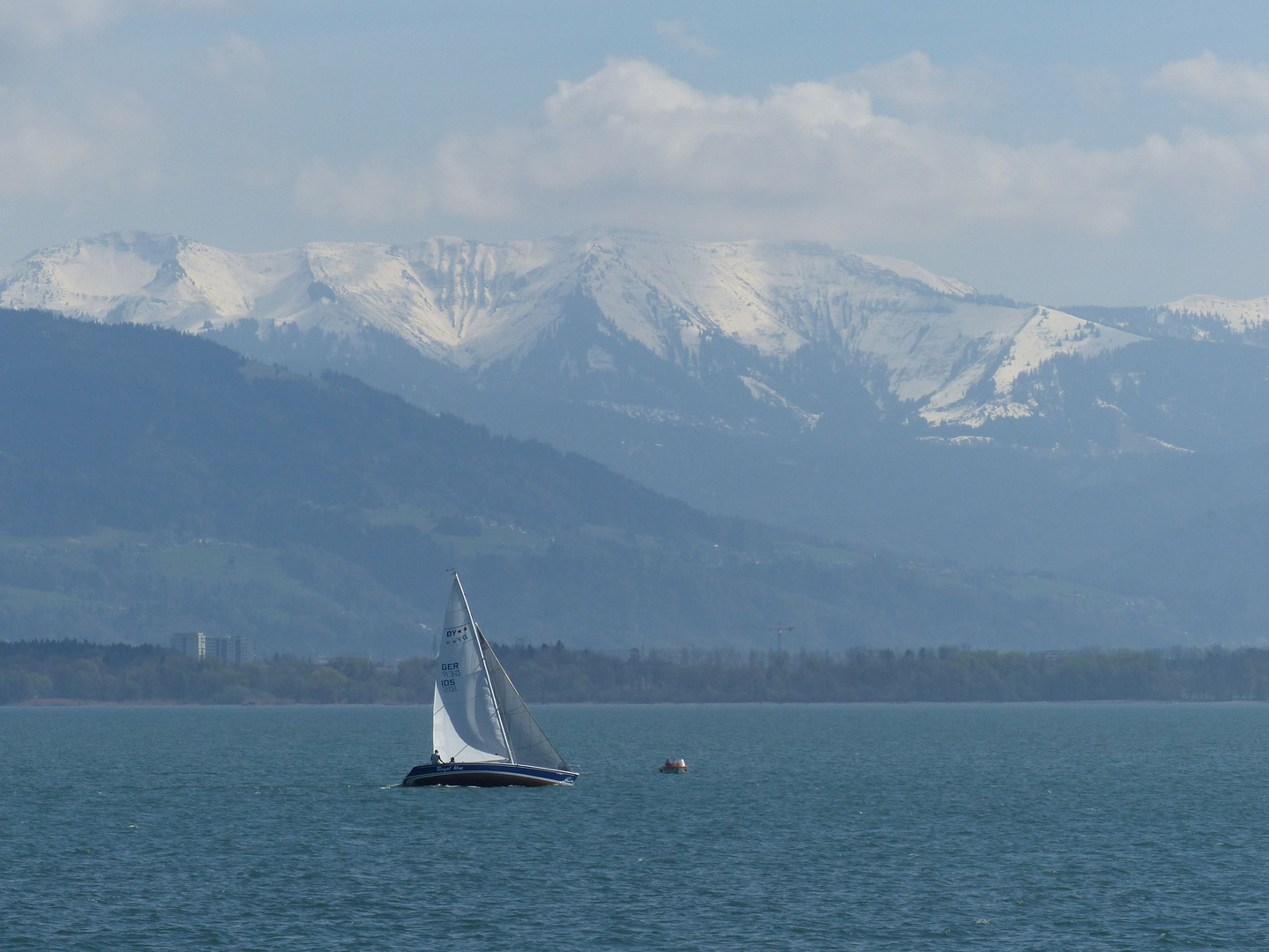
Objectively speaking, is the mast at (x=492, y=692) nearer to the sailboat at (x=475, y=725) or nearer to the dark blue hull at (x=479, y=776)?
the sailboat at (x=475, y=725)

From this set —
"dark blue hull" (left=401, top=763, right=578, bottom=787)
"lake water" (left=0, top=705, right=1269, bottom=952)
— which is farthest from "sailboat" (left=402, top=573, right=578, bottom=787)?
"lake water" (left=0, top=705, right=1269, bottom=952)

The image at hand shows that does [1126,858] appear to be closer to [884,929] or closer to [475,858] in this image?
[884,929]

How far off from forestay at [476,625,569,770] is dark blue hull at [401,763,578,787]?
1153 mm

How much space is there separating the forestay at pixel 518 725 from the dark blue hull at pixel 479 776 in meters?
1.15

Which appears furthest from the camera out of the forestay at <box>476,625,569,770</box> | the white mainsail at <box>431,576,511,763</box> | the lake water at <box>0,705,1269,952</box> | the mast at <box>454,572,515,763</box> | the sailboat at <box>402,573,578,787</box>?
the forestay at <box>476,625,569,770</box>

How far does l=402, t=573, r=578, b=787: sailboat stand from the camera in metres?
144

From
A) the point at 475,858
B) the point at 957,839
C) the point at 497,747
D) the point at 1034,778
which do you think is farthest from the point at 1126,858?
the point at 1034,778

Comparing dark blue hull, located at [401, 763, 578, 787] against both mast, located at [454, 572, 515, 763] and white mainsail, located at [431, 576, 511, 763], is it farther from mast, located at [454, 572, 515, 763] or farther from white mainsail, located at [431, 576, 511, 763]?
mast, located at [454, 572, 515, 763]

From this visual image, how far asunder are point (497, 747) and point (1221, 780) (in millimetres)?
77884

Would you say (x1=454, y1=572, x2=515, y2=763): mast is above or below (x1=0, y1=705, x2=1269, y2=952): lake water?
above

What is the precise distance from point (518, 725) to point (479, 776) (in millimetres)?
4728

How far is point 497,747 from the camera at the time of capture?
5851 inches

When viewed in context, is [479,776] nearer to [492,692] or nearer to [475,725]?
[475,725]

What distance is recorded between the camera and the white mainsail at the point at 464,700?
144 metres
